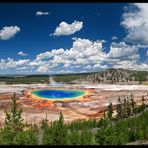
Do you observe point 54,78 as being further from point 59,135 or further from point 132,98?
point 59,135

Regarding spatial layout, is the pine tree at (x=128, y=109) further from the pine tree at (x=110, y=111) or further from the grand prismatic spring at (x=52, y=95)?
the grand prismatic spring at (x=52, y=95)

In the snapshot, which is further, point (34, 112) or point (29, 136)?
point (34, 112)

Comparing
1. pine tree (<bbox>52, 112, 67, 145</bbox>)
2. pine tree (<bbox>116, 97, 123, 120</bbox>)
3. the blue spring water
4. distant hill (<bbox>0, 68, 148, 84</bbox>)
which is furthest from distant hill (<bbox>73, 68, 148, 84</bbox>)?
pine tree (<bbox>52, 112, 67, 145</bbox>)

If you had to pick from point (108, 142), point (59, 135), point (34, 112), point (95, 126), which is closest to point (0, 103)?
point (34, 112)

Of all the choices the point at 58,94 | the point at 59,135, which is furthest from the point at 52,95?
the point at 59,135

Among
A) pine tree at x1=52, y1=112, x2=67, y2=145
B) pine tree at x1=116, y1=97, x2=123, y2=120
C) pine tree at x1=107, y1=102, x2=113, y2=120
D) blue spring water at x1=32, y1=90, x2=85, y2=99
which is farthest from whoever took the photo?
blue spring water at x1=32, y1=90, x2=85, y2=99

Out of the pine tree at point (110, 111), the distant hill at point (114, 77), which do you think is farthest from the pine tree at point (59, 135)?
the distant hill at point (114, 77)

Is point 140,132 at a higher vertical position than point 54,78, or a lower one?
lower

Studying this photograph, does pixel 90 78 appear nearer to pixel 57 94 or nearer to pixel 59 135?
pixel 57 94

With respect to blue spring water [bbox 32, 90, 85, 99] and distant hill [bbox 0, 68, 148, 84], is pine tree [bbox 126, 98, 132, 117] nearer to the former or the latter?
blue spring water [bbox 32, 90, 85, 99]
